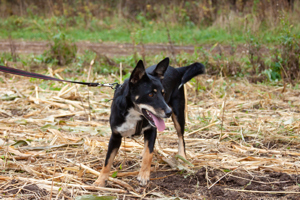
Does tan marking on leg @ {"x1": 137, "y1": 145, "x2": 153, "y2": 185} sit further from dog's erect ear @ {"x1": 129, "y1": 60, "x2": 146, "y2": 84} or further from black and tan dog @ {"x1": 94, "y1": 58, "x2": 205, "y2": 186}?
dog's erect ear @ {"x1": 129, "y1": 60, "x2": 146, "y2": 84}

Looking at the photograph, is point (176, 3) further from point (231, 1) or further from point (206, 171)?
point (206, 171)

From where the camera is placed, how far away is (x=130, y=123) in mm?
3082

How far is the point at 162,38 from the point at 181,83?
29.3 ft

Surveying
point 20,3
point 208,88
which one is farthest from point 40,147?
point 20,3

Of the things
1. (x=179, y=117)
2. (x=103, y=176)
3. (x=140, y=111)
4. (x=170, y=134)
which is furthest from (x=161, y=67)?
(x=170, y=134)

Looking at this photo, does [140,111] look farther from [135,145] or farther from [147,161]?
[135,145]

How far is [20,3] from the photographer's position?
18828 millimetres

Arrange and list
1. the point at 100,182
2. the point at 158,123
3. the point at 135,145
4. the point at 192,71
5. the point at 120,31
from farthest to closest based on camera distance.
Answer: the point at 120,31 → the point at 192,71 → the point at 135,145 → the point at 100,182 → the point at 158,123

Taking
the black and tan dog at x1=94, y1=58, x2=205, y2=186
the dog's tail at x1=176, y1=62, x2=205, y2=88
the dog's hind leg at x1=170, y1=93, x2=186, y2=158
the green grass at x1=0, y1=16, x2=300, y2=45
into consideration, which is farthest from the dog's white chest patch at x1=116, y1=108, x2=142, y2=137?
the green grass at x1=0, y1=16, x2=300, y2=45

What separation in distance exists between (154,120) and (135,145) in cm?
120

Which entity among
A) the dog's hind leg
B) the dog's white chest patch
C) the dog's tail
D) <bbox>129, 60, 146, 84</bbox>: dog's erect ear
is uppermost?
<bbox>129, 60, 146, 84</bbox>: dog's erect ear

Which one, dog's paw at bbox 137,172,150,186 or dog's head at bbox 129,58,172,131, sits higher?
dog's head at bbox 129,58,172,131

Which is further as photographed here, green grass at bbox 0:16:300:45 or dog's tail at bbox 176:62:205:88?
green grass at bbox 0:16:300:45

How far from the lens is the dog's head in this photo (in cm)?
283
